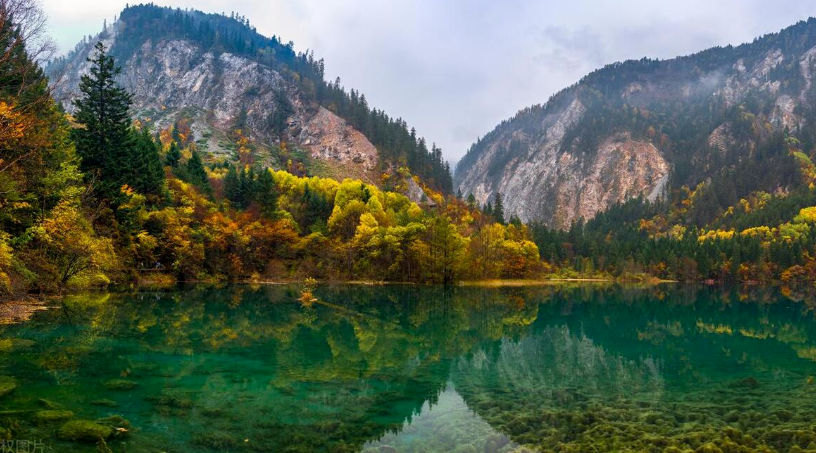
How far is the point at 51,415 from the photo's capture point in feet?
38.2

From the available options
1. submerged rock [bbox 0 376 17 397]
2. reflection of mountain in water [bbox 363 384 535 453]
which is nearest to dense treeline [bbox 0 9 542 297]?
submerged rock [bbox 0 376 17 397]

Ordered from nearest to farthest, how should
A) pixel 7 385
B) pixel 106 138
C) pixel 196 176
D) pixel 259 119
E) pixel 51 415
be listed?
pixel 51 415
pixel 7 385
pixel 106 138
pixel 196 176
pixel 259 119

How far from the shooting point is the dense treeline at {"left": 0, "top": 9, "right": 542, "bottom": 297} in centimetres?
3027

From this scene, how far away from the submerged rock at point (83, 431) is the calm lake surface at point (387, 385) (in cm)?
25

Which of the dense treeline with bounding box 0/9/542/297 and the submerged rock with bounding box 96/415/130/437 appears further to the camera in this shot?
the dense treeline with bounding box 0/9/542/297

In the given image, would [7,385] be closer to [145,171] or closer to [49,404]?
[49,404]

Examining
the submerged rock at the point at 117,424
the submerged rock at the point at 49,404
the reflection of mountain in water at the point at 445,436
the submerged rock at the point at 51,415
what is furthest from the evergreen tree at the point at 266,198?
the submerged rock at the point at 117,424

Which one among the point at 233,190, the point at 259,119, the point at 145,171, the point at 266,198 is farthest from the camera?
the point at 259,119

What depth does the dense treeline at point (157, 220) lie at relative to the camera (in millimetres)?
30266

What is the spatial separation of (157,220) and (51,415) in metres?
52.5

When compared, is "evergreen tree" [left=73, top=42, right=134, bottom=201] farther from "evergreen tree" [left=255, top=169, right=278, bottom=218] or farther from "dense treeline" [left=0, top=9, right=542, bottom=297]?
"evergreen tree" [left=255, top=169, right=278, bottom=218]

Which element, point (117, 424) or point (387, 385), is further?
point (387, 385)

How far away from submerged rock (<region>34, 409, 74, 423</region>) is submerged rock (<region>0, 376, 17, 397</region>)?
233cm

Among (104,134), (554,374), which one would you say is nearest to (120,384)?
(554,374)
